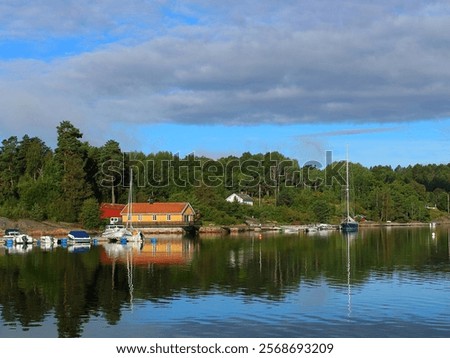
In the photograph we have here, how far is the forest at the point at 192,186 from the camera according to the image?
93.0 metres

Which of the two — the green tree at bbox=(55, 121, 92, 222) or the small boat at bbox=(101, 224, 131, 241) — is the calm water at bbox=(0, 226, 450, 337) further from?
the green tree at bbox=(55, 121, 92, 222)

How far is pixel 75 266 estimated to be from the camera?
45.8 meters

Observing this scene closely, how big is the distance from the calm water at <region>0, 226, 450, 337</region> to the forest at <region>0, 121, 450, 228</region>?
1647 inches

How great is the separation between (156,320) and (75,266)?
22600 mm

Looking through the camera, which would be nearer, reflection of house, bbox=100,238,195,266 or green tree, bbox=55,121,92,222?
reflection of house, bbox=100,238,195,266

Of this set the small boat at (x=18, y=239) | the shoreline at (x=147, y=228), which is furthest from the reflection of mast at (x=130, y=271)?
the shoreline at (x=147, y=228)

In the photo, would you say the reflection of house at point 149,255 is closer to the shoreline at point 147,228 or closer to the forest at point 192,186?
the shoreline at point 147,228

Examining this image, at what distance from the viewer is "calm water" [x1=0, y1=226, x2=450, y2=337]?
76.5ft

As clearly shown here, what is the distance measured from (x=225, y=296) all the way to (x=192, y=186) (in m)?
90.8

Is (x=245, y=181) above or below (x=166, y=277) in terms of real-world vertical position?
above

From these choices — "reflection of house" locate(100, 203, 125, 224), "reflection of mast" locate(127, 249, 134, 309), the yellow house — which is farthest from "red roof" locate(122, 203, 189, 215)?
"reflection of mast" locate(127, 249, 134, 309)
